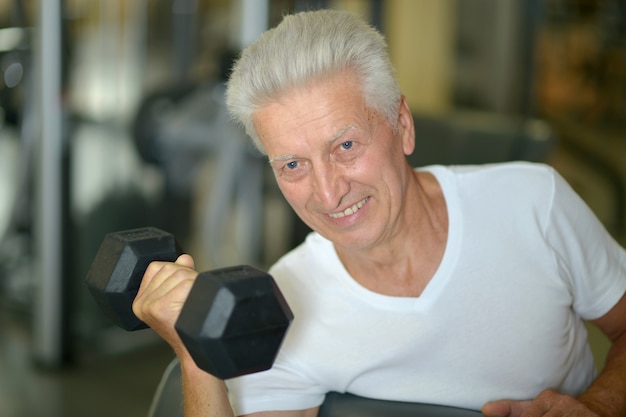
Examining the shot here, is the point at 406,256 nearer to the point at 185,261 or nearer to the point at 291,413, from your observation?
the point at 291,413

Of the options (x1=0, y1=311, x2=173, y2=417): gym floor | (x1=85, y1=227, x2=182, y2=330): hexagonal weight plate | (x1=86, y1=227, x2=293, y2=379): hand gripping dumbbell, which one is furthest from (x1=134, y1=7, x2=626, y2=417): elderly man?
(x1=0, y1=311, x2=173, y2=417): gym floor

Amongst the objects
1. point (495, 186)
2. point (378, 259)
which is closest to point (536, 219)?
point (495, 186)

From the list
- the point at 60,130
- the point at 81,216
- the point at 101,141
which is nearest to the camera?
the point at 60,130

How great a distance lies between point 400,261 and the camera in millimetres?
1532

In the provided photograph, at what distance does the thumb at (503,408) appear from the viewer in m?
1.43

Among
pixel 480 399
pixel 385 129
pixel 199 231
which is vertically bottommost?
pixel 199 231

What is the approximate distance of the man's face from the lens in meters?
1.35

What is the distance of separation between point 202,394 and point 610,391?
0.69m

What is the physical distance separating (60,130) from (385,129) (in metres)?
1.97

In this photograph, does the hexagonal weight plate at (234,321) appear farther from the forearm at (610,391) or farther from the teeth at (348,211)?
the forearm at (610,391)

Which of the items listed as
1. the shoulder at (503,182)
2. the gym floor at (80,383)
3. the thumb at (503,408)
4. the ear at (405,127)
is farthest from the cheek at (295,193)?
the gym floor at (80,383)

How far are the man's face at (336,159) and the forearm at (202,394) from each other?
31 centimetres

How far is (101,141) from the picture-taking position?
4297 mm

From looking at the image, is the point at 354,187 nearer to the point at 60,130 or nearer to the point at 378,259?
the point at 378,259
